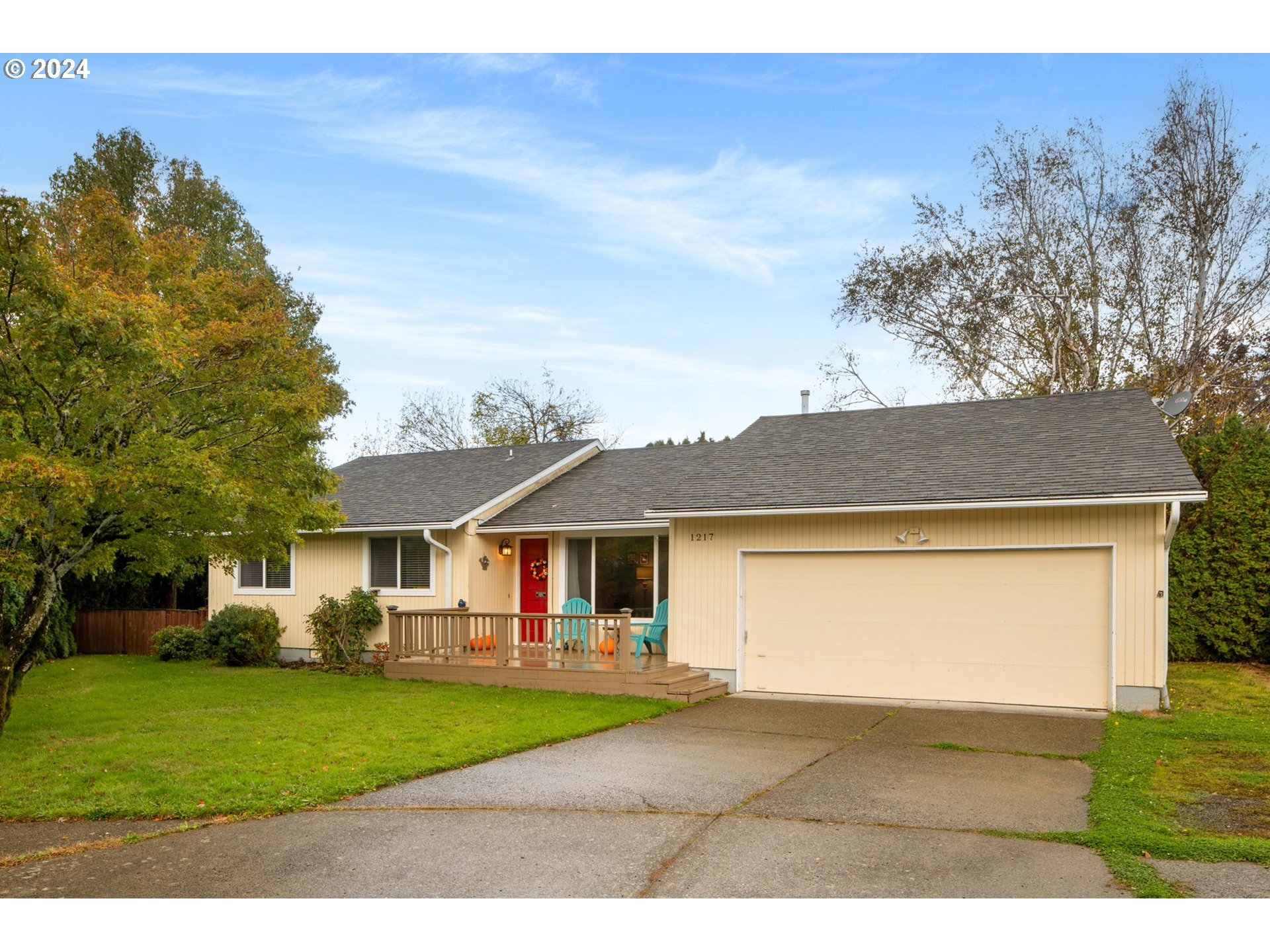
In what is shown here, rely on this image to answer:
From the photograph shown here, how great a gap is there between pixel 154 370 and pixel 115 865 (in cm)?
454

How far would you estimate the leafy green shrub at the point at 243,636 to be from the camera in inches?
656

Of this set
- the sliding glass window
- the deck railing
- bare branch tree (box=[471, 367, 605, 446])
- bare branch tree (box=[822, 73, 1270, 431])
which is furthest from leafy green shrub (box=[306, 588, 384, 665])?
bare branch tree (box=[471, 367, 605, 446])

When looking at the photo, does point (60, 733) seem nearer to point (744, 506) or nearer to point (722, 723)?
point (722, 723)

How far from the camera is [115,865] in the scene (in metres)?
5.09

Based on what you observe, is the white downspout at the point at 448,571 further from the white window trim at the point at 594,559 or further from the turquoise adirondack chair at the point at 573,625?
the turquoise adirondack chair at the point at 573,625

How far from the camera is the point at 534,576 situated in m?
16.6

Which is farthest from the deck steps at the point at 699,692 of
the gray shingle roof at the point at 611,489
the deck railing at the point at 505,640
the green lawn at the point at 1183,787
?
the green lawn at the point at 1183,787

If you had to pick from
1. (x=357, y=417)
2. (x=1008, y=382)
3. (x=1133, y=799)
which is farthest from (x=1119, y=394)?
(x=357, y=417)

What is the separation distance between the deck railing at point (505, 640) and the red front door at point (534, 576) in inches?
50.2

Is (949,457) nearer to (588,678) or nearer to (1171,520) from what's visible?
(1171,520)

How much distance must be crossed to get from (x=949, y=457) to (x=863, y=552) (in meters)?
1.92

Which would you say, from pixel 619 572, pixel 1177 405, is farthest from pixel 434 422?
pixel 1177 405

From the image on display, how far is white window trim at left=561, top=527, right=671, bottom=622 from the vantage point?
15047 millimetres

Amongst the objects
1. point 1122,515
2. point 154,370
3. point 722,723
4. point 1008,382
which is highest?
point 1008,382
